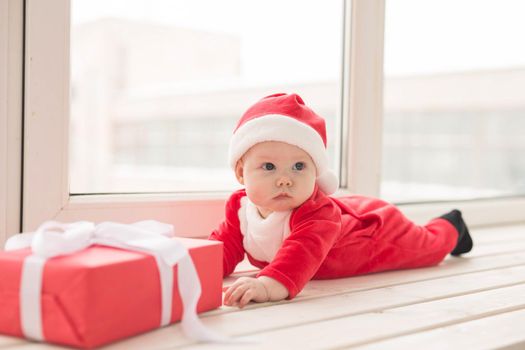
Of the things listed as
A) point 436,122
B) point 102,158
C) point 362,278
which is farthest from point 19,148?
point 102,158

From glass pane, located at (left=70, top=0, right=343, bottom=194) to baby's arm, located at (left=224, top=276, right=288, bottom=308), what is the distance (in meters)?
0.48

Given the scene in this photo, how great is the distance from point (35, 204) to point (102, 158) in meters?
6.32

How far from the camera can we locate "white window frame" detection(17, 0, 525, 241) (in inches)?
43.7

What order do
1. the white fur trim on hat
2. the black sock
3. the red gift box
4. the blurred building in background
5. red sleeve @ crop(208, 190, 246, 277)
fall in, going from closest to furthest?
the red gift box → the white fur trim on hat → red sleeve @ crop(208, 190, 246, 277) → the black sock → the blurred building in background

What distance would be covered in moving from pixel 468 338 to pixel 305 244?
1.00ft

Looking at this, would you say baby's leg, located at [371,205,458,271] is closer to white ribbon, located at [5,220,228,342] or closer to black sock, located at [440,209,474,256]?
black sock, located at [440,209,474,256]

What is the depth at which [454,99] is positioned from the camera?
3.77 metres

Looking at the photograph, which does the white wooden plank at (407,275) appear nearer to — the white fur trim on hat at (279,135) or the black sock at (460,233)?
the black sock at (460,233)

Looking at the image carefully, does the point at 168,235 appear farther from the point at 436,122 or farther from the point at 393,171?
the point at 436,122

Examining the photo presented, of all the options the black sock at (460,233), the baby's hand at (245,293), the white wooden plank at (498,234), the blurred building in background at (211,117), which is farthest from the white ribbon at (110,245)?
the white wooden plank at (498,234)

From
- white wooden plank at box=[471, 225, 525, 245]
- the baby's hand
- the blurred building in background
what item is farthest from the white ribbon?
white wooden plank at box=[471, 225, 525, 245]

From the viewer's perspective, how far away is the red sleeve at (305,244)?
38.2 inches

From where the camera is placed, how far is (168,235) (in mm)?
888

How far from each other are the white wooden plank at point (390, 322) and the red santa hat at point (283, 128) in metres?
0.30
